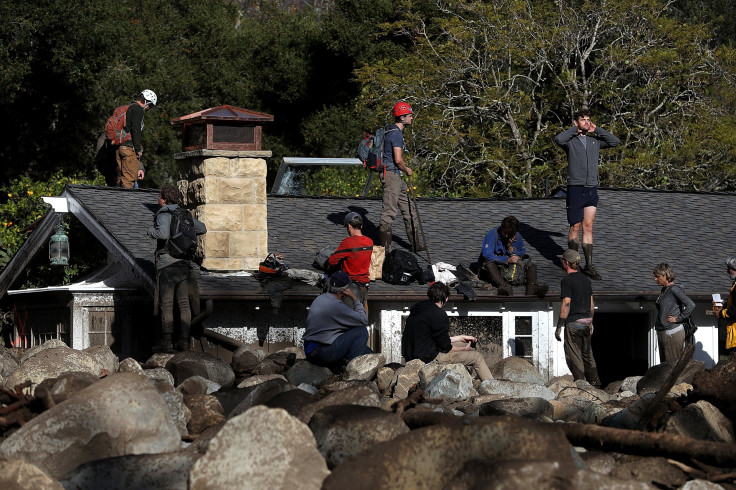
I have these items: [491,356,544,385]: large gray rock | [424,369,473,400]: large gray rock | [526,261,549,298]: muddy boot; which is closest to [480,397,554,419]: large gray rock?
[424,369,473,400]: large gray rock

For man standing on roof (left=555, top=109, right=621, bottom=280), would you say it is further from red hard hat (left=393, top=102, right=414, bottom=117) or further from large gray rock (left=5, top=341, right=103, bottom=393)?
large gray rock (left=5, top=341, right=103, bottom=393)

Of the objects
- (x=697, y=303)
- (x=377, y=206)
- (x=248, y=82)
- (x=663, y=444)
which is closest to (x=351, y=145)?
(x=248, y=82)

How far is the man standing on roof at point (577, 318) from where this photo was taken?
13.5 m

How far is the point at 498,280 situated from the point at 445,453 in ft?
30.4

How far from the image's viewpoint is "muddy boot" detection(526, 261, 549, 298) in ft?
49.7

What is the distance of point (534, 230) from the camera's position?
18203 mm

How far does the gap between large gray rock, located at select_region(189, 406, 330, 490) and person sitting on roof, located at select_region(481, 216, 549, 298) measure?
358 inches

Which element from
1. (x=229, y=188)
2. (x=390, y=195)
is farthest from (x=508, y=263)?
(x=229, y=188)

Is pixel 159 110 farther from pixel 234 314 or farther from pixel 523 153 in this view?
pixel 234 314

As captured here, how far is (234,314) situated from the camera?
14.7 meters

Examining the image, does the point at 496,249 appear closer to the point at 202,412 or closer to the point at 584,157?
the point at 584,157

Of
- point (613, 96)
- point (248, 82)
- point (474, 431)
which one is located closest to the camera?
point (474, 431)

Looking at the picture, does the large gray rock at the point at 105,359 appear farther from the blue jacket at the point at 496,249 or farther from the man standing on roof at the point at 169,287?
the blue jacket at the point at 496,249

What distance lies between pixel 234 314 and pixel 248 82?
2744 centimetres
